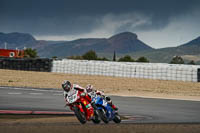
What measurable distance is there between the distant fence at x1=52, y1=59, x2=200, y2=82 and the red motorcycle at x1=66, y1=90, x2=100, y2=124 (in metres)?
22.0

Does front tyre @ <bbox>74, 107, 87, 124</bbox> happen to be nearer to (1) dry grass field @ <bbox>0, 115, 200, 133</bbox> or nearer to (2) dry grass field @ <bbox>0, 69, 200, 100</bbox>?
(1) dry grass field @ <bbox>0, 115, 200, 133</bbox>

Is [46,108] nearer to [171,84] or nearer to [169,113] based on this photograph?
[169,113]

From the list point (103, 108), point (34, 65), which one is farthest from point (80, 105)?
point (34, 65)

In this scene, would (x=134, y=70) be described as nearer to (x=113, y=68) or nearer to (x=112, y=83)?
(x=113, y=68)

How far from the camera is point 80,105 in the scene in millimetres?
10789

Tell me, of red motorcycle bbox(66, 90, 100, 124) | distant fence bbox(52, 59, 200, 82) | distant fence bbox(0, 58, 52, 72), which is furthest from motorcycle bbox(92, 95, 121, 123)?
distant fence bbox(0, 58, 52, 72)

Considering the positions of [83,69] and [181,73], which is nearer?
[181,73]

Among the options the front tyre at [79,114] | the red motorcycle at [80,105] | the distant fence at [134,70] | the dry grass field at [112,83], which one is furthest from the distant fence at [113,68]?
the front tyre at [79,114]

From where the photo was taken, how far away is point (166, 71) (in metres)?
33.6

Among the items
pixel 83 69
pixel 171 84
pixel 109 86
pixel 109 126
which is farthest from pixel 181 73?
pixel 109 126

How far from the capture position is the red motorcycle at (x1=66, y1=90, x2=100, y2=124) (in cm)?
1071

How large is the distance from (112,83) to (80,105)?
22.9 metres

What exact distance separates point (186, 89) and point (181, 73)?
6.74 ft

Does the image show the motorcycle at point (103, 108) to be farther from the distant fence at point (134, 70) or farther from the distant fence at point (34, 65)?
the distant fence at point (34, 65)
